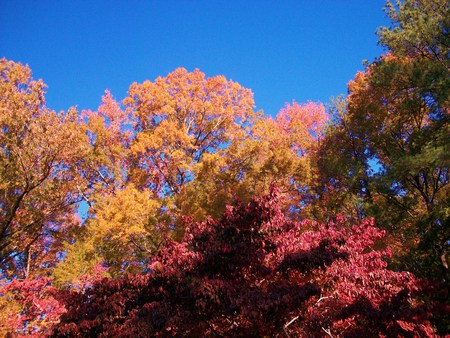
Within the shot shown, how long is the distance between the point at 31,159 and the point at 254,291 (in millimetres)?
9758

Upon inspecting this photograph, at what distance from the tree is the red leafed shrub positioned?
686cm

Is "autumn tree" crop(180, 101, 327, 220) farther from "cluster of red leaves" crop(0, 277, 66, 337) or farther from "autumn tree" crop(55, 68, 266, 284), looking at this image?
"cluster of red leaves" crop(0, 277, 66, 337)

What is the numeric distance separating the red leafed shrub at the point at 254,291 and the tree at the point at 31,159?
6.86 metres

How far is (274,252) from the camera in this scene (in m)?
5.89

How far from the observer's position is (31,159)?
439 inches

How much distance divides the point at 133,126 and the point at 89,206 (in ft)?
14.6

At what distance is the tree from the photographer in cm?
1102

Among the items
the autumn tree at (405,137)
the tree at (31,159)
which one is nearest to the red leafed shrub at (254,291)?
the autumn tree at (405,137)

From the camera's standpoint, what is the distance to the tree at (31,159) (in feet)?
36.2

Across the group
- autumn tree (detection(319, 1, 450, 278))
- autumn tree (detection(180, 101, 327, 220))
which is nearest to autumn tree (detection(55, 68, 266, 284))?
autumn tree (detection(180, 101, 327, 220))

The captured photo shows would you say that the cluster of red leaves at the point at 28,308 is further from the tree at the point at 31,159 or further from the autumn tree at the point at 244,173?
the autumn tree at the point at 244,173

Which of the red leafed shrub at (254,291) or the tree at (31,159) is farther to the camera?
the tree at (31,159)

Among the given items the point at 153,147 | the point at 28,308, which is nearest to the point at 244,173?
the point at 153,147

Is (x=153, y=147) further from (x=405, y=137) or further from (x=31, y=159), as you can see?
(x=405, y=137)
